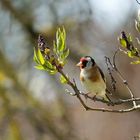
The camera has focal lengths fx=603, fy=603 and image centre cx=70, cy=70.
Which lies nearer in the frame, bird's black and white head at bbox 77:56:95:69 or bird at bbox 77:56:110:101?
bird at bbox 77:56:110:101

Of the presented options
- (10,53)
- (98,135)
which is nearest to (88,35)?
(10,53)

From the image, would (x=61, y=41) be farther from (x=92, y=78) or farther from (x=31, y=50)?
(x=31, y=50)

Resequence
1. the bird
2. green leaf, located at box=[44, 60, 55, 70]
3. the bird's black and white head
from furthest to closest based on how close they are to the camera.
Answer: the bird's black and white head
the bird
green leaf, located at box=[44, 60, 55, 70]

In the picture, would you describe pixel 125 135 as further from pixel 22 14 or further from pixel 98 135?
pixel 22 14

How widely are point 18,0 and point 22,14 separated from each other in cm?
14

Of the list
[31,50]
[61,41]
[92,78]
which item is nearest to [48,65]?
[61,41]

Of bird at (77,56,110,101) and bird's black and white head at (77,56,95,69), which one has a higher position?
bird's black and white head at (77,56,95,69)

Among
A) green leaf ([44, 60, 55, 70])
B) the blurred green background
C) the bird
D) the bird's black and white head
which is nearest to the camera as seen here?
green leaf ([44, 60, 55, 70])

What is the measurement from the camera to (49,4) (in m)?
5.39

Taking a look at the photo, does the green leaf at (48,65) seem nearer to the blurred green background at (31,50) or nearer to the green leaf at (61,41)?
the green leaf at (61,41)

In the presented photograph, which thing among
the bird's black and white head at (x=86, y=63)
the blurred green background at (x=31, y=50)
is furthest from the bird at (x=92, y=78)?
the blurred green background at (x=31, y=50)

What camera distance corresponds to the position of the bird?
2.12 metres

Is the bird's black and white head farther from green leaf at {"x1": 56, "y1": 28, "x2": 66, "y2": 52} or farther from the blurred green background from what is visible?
the blurred green background

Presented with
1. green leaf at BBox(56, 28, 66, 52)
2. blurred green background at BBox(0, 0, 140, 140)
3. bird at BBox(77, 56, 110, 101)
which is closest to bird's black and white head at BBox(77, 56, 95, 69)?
bird at BBox(77, 56, 110, 101)
